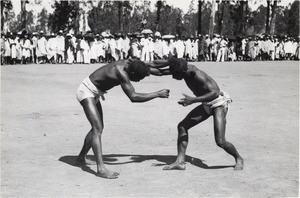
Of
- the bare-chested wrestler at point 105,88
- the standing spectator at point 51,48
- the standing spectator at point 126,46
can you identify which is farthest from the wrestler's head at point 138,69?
the standing spectator at point 126,46

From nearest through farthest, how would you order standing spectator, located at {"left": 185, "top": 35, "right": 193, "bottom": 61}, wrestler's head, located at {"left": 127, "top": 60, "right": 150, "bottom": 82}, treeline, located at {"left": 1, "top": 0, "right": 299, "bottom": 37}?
wrestler's head, located at {"left": 127, "top": 60, "right": 150, "bottom": 82} < standing spectator, located at {"left": 185, "top": 35, "right": 193, "bottom": 61} < treeline, located at {"left": 1, "top": 0, "right": 299, "bottom": 37}

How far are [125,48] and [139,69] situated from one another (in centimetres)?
2365

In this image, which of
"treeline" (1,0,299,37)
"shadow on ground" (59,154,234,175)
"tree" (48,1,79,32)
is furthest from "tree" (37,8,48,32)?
"shadow on ground" (59,154,234,175)

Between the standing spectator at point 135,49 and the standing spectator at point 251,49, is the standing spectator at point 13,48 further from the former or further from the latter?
the standing spectator at point 251,49

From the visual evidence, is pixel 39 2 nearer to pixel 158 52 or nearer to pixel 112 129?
Answer: pixel 158 52

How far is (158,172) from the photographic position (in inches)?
273

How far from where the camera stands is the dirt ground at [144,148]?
243 inches

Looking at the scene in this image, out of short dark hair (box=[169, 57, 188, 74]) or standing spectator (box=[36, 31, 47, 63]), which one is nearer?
short dark hair (box=[169, 57, 188, 74])

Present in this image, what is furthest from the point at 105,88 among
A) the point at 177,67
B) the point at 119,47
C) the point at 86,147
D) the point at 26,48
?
the point at 119,47

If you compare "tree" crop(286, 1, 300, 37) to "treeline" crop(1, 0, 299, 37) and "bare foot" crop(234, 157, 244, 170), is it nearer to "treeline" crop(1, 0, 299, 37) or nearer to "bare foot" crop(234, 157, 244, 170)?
"treeline" crop(1, 0, 299, 37)

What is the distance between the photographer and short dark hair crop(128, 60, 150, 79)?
6449 millimetres

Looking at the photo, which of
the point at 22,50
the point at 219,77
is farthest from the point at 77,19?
the point at 219,77

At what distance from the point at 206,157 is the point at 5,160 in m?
2.73

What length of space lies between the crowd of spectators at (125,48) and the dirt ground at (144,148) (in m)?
12.9
